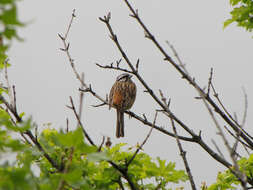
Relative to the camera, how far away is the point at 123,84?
858 centimetres

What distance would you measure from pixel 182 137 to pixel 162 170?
1379 millimetres

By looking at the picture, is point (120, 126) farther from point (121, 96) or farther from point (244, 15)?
point (244, 15)

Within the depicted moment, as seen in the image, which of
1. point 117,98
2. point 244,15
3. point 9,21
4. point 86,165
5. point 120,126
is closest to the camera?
point 9,21

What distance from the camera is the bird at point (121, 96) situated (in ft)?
24.8

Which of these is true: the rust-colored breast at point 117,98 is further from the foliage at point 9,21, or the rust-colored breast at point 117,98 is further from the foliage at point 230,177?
the foliage at point 9,21

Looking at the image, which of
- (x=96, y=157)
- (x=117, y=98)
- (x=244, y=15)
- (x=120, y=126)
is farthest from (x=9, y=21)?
(x=117, y=98)

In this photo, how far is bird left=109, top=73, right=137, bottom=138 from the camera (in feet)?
24.8

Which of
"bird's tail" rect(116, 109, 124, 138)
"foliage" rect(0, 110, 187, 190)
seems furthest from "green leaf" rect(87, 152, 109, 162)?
"bird's tail" rect(116, 109, 124, 138)

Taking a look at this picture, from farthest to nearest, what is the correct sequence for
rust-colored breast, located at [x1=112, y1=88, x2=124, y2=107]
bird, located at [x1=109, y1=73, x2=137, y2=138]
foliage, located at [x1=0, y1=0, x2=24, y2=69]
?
1. rust-colored breast, located at [x1=112, y1=88, x2=124, y2=107]
2. bird, located at [x1=109, y1=73, x2=137, y2=138]
3. foliage, located at [x1=0, y1=0, x2=24, y2=69]

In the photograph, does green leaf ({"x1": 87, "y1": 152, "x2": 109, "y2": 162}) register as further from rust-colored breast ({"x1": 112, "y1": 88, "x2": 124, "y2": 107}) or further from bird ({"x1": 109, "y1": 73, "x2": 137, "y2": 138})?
rust-colored breast ({"x1": 112, "y1": 88, "x2": 124, "y2": 107})

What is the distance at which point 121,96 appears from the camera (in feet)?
26.7

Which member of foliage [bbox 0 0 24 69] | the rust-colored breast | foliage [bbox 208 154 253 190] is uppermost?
the rust-colored breast

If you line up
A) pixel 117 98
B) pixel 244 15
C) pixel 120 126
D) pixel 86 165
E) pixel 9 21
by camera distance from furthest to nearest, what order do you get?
pixel 117 98 → pixel 120 126 → pixel 244 15 → pixel 86 165 → pixel 9 21

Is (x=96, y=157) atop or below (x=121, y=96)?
below
